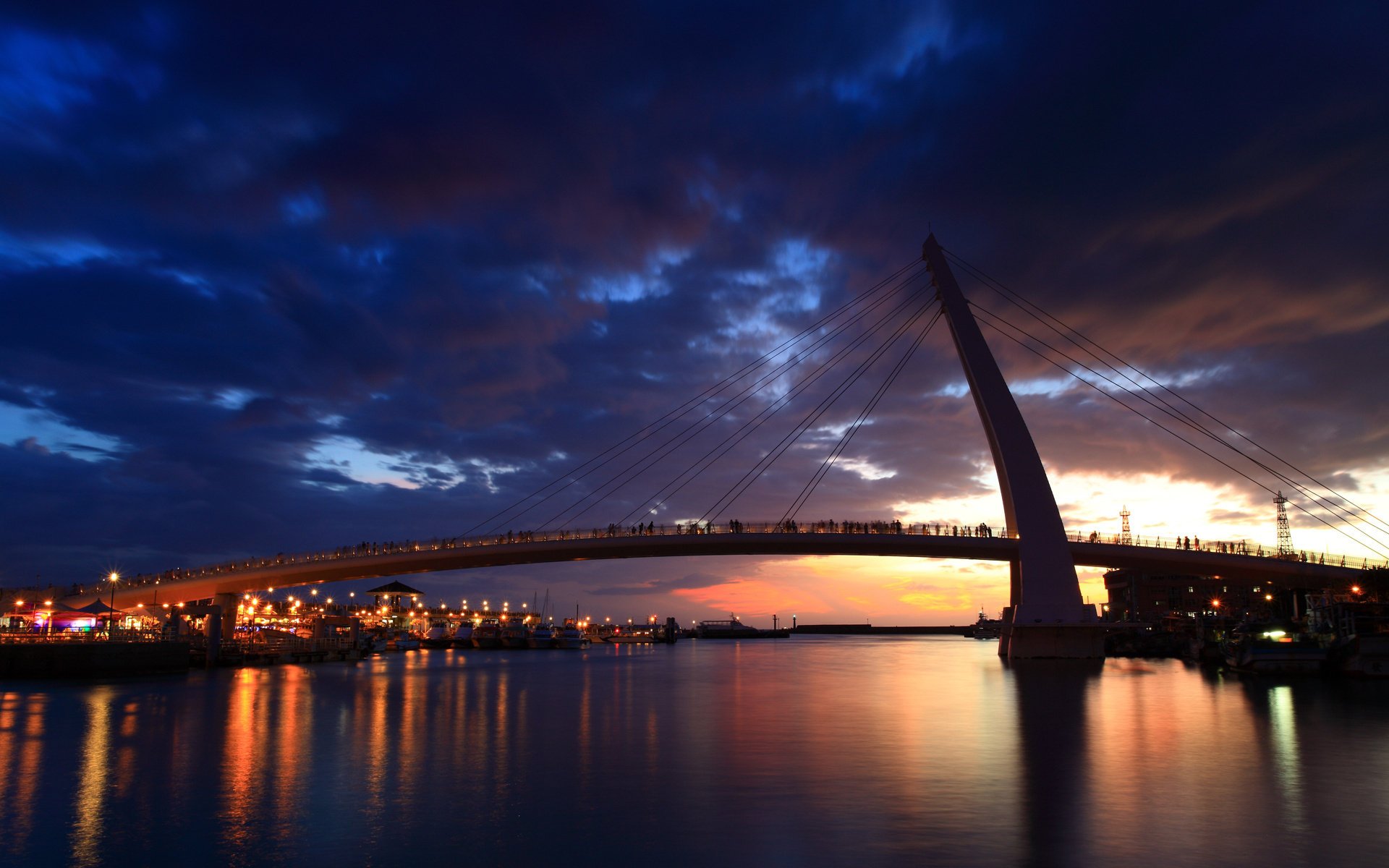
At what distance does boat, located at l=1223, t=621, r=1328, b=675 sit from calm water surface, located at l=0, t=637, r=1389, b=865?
27.1 feet

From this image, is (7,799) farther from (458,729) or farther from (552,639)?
(552,639)

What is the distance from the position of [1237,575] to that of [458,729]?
142 ft

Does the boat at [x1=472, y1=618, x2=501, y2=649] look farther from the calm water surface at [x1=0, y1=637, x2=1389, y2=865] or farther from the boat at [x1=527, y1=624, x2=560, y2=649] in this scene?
the calm water surface at [x1=0, y1=637, x2=1389, y2=865]

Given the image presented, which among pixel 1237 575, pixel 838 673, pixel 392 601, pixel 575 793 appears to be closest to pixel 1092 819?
pixel 575 793

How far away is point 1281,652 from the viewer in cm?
3275

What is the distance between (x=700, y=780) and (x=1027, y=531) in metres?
27.7

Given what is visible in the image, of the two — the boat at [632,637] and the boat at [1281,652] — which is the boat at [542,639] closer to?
the boat at [632,637]

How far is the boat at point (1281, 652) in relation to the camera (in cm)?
3262

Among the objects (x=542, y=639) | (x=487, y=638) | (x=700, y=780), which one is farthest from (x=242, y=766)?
(x=487, y=638)

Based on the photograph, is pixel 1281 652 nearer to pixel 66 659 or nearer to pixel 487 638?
pixel 66 659

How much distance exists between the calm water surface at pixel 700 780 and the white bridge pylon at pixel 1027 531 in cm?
1098

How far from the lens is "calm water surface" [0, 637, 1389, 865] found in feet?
28.5

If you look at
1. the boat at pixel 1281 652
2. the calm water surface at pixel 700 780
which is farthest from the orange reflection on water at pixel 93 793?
the boat at pixel 1281 652

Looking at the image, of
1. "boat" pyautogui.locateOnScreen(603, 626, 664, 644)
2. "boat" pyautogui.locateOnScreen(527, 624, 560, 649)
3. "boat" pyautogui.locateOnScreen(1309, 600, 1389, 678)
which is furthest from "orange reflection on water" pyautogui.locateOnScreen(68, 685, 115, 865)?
"boat" pyautogui.locateOnScreen(603, 626, 664, 644)
